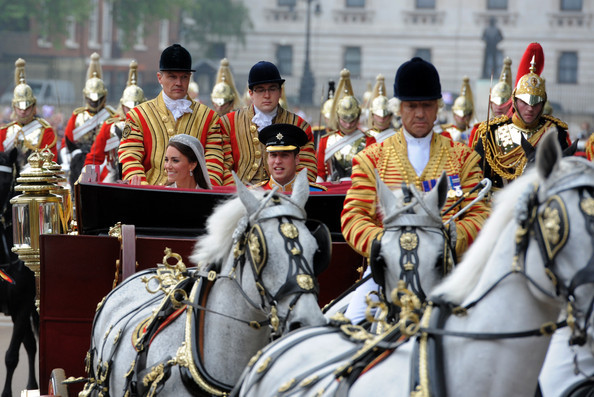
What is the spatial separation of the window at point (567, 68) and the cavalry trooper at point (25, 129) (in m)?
41.9

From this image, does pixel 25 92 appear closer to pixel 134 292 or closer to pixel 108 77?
pixel 134 292

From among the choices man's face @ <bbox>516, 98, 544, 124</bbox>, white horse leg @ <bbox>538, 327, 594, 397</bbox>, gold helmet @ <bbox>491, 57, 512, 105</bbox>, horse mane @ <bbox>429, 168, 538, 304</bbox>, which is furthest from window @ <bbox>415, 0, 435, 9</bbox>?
horse mane @ <bbox>429, 168, 538, 304</bbox>

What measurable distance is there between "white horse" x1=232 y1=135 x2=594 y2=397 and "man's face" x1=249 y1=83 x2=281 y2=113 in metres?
3.54

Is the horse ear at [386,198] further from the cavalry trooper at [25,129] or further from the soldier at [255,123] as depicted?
the cavalry trooper at [25,129]

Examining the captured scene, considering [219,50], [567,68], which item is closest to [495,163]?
[567,68]

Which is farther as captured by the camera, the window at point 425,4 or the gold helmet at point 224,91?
the window at point 425,4

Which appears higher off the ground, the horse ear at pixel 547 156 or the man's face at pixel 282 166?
the horse ear at pixel 547 156

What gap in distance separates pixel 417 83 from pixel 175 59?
2.30m

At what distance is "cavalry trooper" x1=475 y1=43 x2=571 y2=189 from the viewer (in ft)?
22.2

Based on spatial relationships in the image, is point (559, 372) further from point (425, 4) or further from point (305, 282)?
point (425, 4)

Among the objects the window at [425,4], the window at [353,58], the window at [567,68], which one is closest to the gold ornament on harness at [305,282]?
the window at [567,68]

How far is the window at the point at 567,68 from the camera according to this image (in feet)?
166

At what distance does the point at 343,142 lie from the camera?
37.3ft

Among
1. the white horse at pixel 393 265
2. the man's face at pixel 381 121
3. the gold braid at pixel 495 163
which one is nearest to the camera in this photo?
the white horse at pixel 393 265
